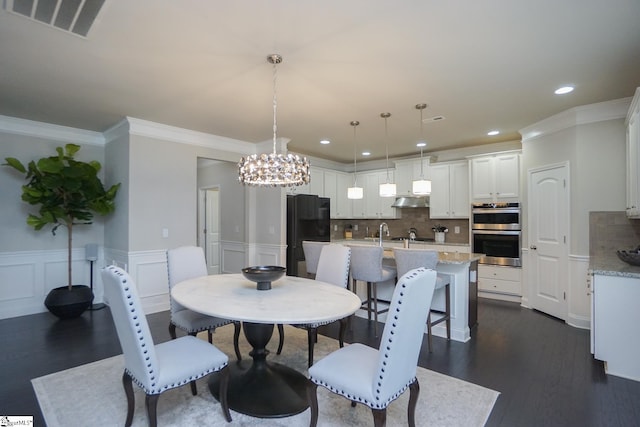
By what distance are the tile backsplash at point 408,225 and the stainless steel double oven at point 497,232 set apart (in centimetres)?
59

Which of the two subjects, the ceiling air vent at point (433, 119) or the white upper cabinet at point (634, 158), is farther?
the ceiling air vent at point (433, 119)

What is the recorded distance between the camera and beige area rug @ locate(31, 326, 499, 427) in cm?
202

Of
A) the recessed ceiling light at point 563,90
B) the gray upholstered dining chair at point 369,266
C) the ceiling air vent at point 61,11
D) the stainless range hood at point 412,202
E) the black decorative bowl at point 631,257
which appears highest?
the recessed ceiling light at point 563,90

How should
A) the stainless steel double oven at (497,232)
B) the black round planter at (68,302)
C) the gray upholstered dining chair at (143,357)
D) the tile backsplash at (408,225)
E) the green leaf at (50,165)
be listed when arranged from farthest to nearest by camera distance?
1. the tile backsplash at (408,225)
2. the stainless steel double oven at (497,232)
3. the black round planter at (68,302)
4. the green leaf at (50,165)
5. the gray upholstered dining chair at (143,357)

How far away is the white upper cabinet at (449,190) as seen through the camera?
5.62 metres

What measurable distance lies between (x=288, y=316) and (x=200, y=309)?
1.87 ft

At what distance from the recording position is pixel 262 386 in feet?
7.73

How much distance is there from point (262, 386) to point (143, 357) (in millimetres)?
989

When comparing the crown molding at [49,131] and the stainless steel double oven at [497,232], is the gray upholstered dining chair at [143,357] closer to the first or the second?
the crown molding at [49,131]

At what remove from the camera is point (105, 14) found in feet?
6.63

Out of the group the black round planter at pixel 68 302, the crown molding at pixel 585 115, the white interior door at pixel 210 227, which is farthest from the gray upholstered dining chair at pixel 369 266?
the white interior door at pixel 210 227

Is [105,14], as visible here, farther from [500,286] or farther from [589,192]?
[500,286]

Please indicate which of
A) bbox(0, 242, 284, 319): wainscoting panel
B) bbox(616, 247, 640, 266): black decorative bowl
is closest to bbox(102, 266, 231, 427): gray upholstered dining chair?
bbox(0, 242, 284, 319): wainscoting panel

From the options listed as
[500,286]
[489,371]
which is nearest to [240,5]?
[489,371]
